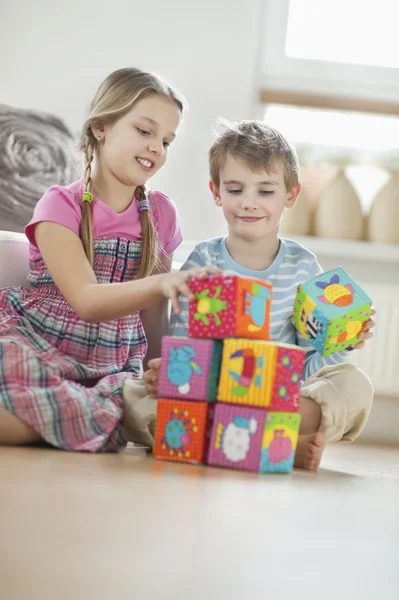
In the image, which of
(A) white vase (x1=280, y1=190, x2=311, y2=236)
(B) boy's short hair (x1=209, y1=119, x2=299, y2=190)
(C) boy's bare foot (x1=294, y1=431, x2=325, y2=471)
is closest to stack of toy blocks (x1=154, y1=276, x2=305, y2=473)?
(C) boy's bare foot (x1=294, y1=431, x2=325, y2=471)

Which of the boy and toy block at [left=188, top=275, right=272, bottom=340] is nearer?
toy block at [left=188, top=275, right=272, bottom=340]

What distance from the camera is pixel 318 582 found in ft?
2.13

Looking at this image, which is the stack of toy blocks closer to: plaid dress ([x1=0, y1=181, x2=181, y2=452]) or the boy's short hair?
plaid dress ([x1=0, y1=181, x2=181, y2=452])

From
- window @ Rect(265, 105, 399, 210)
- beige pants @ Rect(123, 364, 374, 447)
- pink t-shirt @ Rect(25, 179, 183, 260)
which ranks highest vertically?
window @ Rect(265, 105, 399, 210)

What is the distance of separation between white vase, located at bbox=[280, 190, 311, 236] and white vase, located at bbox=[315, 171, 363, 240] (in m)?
0.05

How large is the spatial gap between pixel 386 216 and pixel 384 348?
1.49 ft

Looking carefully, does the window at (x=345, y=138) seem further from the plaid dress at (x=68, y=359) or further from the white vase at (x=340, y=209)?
the plaid dress at (x=68, y=359)

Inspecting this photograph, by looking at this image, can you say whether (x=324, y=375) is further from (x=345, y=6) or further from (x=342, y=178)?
(x=345, y=6)

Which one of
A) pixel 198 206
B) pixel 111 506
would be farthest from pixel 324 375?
pixel 198 206

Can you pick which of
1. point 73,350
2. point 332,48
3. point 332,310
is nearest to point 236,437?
point 332,310

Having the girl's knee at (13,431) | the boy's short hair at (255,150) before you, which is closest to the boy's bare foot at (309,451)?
the girl's knee at (13,431)

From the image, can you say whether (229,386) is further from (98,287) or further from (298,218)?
(298,218)

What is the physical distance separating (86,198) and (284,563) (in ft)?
3.23

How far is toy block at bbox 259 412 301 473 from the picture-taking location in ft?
4.00
